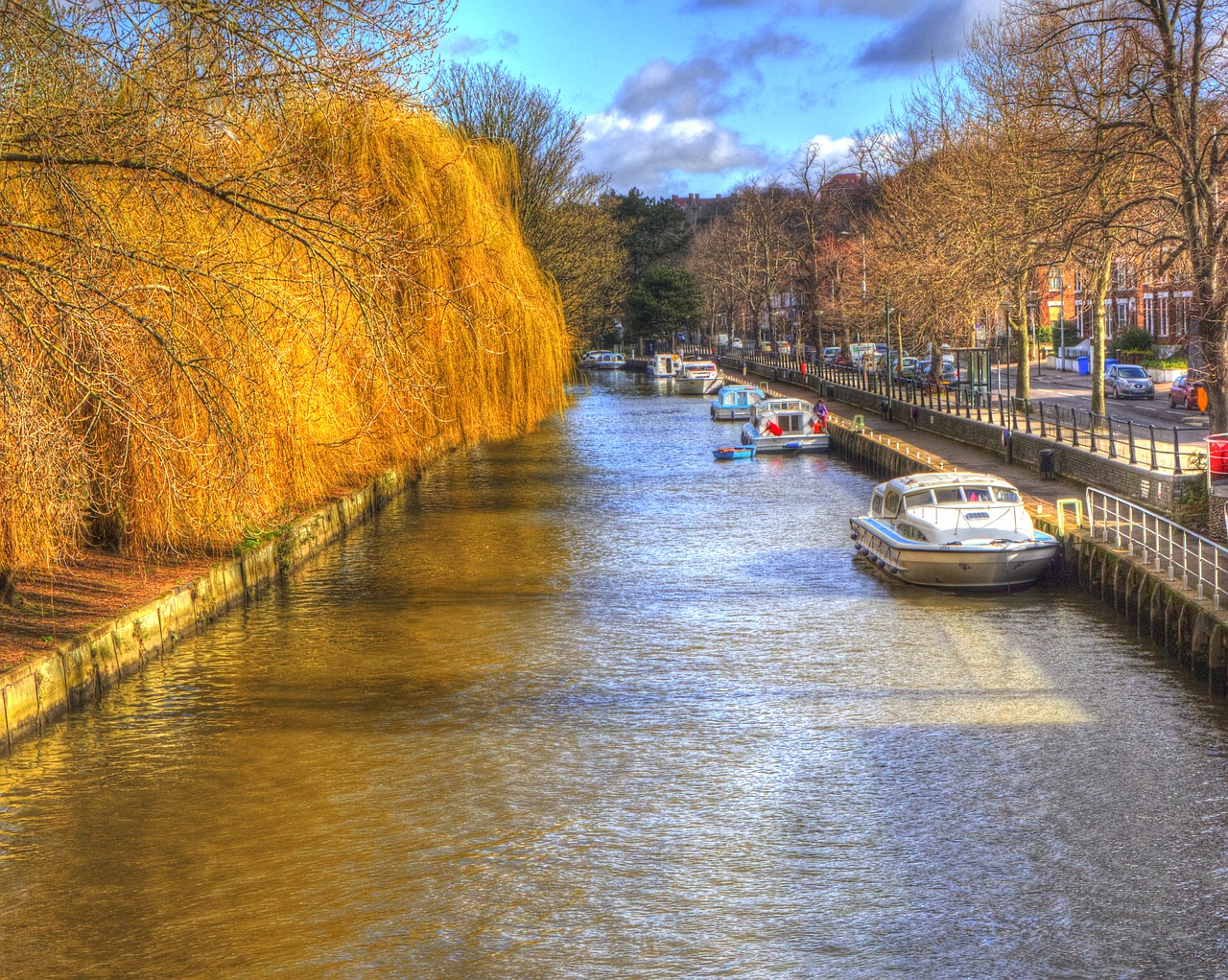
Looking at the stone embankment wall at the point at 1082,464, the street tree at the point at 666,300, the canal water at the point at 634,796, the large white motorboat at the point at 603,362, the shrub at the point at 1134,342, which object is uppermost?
the street tree at the point at 666,300

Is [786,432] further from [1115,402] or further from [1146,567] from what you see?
[1146,567]

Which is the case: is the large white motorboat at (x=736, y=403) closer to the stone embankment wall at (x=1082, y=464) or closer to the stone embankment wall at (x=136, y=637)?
the stone embankment wall at (x=1082, y=464)

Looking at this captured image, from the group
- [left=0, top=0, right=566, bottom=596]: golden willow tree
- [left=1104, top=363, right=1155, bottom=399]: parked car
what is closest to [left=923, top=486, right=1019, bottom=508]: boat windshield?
[left=0, top=0, right=566, bottom=596]: golden willow tree

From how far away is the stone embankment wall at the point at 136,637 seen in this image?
1677 cm

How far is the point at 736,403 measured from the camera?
6794 centimetres

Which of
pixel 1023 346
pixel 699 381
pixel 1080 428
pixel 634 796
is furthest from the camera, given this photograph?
pixel 699 381

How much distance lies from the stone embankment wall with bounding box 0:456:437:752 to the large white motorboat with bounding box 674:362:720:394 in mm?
58489

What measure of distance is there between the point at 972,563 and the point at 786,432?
27.6m

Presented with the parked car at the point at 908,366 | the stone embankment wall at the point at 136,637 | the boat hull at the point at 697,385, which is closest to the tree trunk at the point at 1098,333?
the stone embankment wall at the point at 136,637

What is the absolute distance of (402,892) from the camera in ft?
41.8

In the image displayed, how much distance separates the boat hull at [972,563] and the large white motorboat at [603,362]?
10317 cm

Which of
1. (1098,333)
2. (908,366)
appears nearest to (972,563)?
(1098,333)

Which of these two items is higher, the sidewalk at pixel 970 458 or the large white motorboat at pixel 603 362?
the large white motorboat at pixel 603 362

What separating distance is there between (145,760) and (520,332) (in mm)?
22089
